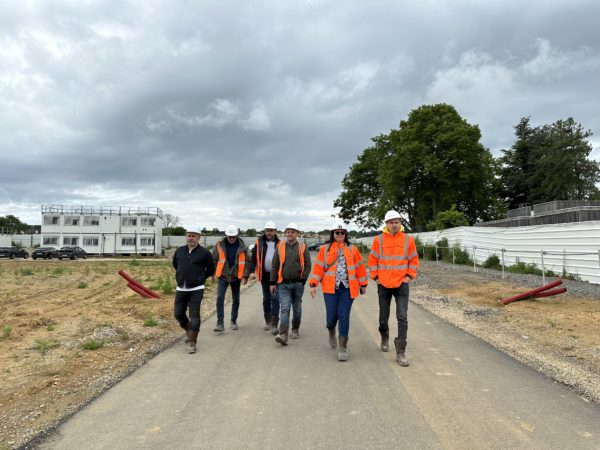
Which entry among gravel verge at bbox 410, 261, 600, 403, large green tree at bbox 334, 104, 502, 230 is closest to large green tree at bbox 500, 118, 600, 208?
large green tree at bbox 334, 104, 502, 230

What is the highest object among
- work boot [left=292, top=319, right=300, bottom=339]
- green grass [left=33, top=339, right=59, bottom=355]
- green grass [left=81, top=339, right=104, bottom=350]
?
work boot [left=292, top=319, right=300, bottom=339]

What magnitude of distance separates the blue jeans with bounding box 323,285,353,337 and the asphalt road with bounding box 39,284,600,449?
0.45 meters

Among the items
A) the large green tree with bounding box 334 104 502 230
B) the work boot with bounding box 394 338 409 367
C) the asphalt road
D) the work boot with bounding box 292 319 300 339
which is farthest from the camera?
the large green tree with bounding box 334 104 502 230

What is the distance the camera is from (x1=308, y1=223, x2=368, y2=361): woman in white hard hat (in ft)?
18.9

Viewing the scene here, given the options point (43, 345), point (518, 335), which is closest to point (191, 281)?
point (43, 345)

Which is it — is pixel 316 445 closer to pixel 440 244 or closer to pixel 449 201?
pixel 440 244

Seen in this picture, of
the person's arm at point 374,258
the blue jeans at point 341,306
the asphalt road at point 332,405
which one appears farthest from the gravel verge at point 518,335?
the blue jeans at point 341,306

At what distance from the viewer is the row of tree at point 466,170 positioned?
131 ft

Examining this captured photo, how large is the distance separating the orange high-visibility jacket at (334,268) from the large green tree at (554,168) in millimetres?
46942

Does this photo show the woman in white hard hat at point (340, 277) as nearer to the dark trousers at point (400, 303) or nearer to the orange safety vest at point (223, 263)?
the dark trousers at point (400, 303)

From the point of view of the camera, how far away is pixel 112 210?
194 ft

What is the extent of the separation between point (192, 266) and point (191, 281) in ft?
0.72

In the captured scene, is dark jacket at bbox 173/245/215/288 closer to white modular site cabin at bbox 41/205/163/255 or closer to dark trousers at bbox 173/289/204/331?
dark trousers at bbox 173/289/204/331

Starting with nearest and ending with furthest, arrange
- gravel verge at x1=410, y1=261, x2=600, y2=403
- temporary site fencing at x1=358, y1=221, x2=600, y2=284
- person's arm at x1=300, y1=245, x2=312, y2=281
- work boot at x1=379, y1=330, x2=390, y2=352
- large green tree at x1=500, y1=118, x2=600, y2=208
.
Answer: gravel verge at x1=410, y1=261, x2=600, y2=403, work boot at x1=379, y1=330, x2=390, y2=352, person's arm at x1=300, y1=245, x2=312, y2=281, temporary site fencing at x1=358, y1=221, x2=600, y2=284, large green tree at x1=500, y1=118, x2=600, y2=208
